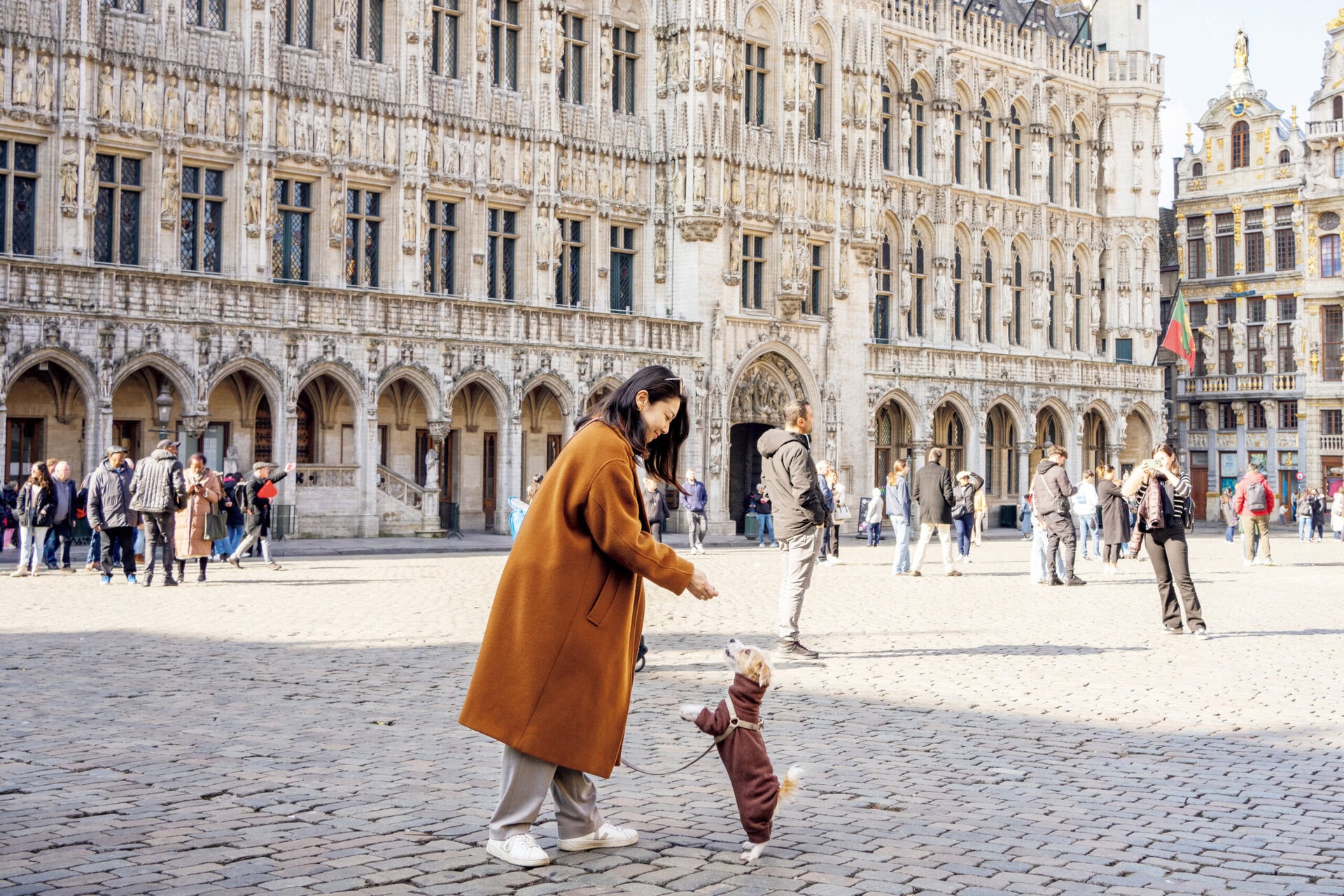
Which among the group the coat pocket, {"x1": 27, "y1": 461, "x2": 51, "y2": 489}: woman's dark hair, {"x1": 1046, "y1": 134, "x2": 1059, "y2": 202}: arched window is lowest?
the coat pocket

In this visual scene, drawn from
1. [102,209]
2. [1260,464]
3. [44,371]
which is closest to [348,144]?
[102,209]

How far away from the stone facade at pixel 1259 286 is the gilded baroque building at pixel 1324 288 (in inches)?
1.7

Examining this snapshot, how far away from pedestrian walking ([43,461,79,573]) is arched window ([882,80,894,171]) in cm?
2947

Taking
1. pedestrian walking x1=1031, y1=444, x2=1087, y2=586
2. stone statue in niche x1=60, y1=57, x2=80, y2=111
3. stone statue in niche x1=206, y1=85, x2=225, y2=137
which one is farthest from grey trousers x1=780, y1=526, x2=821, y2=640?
stone statue in niche x1=206, y1=85, x2=225, y2=137

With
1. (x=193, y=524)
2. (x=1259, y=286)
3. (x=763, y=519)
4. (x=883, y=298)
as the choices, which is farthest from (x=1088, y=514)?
(x=1259, y=286)

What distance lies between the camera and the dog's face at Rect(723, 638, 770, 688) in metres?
5.83

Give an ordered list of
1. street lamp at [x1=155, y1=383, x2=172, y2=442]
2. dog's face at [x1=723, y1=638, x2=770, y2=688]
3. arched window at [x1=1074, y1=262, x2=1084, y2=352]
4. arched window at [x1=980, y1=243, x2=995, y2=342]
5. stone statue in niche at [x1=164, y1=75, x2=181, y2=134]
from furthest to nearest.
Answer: arched window at [x1=1074, y1=262, x2=1084, y2=352], arched window at [x1=980, y1=243, x2=995, y2=342], stone statue in niche at [x1=164, y1=75, x2=181, y2=134], street lamp at [x1=155, y1=383, x2=172, y2=442], dog's face at [x1=723, y1=638, x2=770, y2=688]

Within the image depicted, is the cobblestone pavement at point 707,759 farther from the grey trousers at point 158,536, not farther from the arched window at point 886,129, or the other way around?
the arched window at point 886,129

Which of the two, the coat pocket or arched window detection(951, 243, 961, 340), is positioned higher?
arched window detection(951, 243, 961, 340)

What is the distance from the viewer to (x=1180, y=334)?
50.6 meters

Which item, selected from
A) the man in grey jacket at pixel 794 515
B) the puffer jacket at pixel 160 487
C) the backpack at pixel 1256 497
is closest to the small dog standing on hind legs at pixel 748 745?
the man in grey jacket at pixel 794 515

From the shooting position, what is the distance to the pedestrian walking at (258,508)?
21.1 m

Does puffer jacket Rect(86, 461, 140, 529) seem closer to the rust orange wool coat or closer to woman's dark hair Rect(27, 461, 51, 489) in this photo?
woman's dark hair Rect(27, 461, 51, 489)

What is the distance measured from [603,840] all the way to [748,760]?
650 mm
